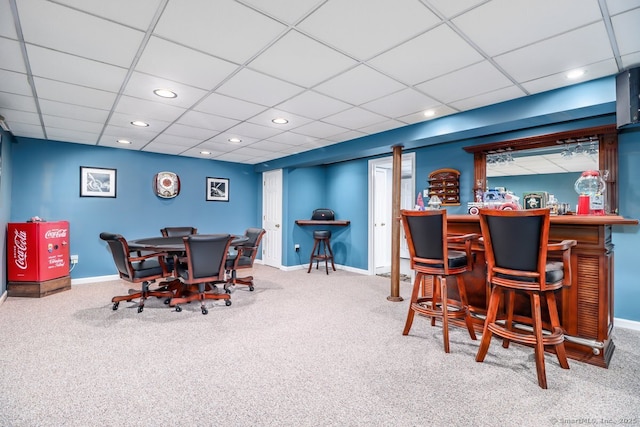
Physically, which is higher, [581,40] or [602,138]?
[581,40]

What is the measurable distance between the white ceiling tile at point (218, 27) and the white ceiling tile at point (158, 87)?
2.47ft

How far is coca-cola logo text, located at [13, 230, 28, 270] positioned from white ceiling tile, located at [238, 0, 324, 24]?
4.62 meters

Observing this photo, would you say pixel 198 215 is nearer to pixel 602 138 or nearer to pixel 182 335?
pixel 182 335

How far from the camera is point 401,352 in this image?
8.43 feet

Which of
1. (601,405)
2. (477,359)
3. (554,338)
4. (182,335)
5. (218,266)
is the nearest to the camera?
(601,405)

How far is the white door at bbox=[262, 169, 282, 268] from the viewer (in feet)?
21.6

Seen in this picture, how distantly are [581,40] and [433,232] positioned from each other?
1.63 meters

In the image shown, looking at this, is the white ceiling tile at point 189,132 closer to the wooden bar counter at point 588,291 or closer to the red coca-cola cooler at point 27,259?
the red coca-cola cooler at point 27,259

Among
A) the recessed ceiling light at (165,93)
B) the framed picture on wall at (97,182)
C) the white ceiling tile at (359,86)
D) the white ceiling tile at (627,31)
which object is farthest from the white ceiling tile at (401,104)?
the framed picture on wall at (97,182)

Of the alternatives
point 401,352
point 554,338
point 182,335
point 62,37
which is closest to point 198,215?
point 182,335

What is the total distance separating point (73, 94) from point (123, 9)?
1784mm

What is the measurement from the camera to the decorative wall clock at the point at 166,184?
5777 mm

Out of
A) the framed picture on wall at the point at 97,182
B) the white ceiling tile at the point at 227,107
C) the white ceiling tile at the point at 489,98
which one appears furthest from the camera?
the framed picture on wall at the point at 97,182

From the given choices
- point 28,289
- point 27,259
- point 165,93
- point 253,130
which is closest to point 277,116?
point 253,130
